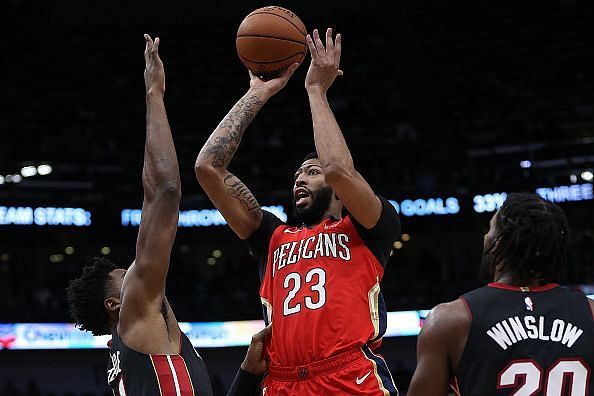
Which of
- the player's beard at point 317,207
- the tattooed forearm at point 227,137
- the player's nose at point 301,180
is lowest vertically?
the player's beard at point 317,207

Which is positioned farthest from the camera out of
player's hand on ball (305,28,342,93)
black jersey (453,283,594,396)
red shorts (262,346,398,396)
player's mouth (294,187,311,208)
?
player's mouth (294,187,311,208)

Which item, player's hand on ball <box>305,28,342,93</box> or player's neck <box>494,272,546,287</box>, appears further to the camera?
player's hand on ball <box>305,28,342,93</box>

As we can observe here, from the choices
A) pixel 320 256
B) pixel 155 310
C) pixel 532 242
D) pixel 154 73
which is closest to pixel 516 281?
pixel 532 242

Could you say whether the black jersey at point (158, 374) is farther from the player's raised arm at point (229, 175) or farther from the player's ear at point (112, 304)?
the player's raised arm at point (229, 175)

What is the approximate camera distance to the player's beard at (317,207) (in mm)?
3996

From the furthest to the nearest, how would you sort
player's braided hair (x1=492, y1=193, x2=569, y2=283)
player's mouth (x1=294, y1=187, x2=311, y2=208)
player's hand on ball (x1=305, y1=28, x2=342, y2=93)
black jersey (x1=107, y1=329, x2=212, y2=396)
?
player's mouth (x1=294, y1=187, x2=311, y2=208) < player's hand on ball (x1=305, y1=28, x2=342, y2=93) < black jersey (x1=107, y1=329, x2=212, y2=396) < player's braided hair (x1=492, y1=193, x2=569, y2=283)

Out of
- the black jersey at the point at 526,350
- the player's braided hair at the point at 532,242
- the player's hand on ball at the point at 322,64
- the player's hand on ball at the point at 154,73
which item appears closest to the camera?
the black jersey at the point at 526,350

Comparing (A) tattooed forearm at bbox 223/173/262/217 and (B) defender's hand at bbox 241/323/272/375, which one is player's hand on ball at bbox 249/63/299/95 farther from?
(B) defender's hand at bbox 241/323/272/375

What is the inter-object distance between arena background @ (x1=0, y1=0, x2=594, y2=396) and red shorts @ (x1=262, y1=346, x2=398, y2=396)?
12.4 metres

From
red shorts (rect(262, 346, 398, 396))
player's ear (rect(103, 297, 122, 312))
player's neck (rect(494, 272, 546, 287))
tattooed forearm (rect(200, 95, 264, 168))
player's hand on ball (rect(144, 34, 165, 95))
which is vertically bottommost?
red shorts (rect(262, 346, 398, 396))

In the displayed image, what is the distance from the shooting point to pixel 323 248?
378 cm

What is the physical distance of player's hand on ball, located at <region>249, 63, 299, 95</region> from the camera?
4223 mm

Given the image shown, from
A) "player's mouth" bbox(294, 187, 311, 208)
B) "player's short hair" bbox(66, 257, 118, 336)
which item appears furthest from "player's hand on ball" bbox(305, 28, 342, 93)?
"player's short hair" bbox(66, 257, 118, 336)

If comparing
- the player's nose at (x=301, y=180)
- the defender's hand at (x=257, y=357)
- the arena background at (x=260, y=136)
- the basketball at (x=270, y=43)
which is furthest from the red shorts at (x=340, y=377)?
the arena background at (x=260, y=136)
